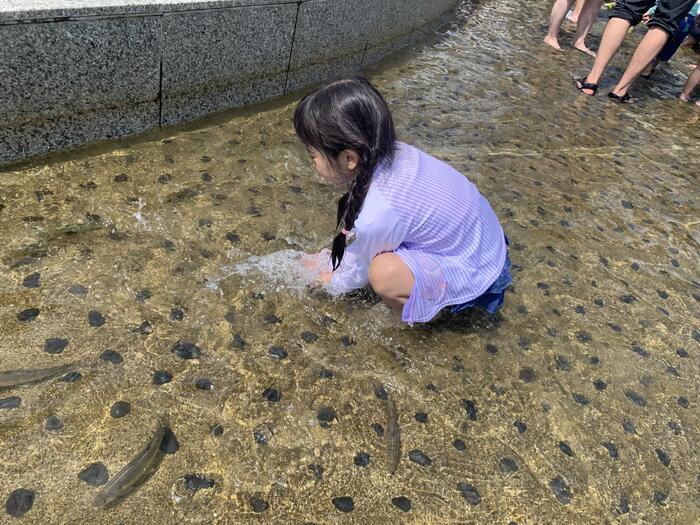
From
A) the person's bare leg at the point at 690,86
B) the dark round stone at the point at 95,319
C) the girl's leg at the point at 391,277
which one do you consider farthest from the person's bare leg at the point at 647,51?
the dark round stone at the point at 95,319

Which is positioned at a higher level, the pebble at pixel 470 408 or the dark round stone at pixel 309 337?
the pebble at pixel 470 408

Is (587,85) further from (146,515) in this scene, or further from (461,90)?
(146,515)

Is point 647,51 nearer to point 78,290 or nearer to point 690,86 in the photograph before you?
point 690,86

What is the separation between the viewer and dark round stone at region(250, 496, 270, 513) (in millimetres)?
2102

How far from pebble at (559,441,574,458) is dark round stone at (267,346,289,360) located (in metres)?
1.34

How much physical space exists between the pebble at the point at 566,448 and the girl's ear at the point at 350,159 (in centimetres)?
159

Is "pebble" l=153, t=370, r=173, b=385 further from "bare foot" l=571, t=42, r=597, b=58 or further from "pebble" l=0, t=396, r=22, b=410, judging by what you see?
"bare foot" l=571, t=42, r=597, b=58

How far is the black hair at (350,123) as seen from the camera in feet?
7.82

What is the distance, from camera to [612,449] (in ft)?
8.63

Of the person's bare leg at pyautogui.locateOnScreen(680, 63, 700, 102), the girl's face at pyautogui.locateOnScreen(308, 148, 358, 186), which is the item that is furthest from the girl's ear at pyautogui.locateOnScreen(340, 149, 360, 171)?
the person's bare leg at pyautogui.locateOnScreen(680, 63, 700, 102)

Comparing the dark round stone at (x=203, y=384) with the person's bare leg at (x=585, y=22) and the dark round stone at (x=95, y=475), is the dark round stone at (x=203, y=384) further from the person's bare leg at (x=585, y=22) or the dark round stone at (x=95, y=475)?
the person's bare leg at (x=585, y=22)

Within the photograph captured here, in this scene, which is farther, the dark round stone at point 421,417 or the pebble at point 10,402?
the dark round stone at point 421,417

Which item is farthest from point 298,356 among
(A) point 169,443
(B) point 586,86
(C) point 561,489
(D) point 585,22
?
(D) point 585,22

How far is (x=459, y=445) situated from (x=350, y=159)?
1.36 meters
